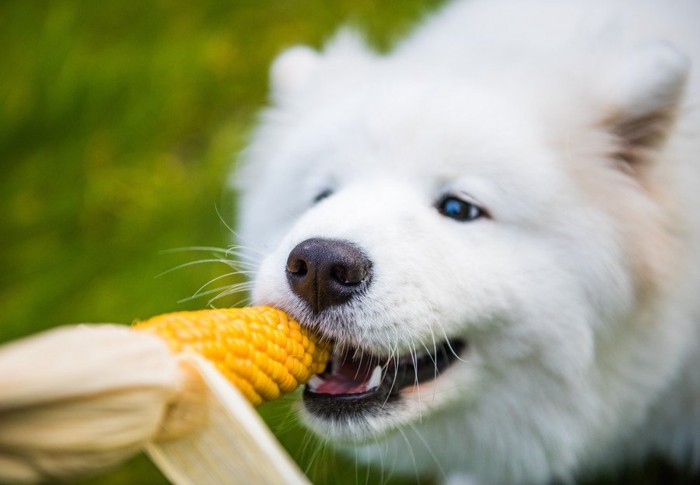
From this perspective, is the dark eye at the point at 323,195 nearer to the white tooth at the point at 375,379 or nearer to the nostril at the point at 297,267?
the nostril at the point at 297,267

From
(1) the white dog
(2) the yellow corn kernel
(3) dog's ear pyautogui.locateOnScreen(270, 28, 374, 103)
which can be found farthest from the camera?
(3) dog's ear pyautogui.locateOnScreen(270, 28, 374, 103)

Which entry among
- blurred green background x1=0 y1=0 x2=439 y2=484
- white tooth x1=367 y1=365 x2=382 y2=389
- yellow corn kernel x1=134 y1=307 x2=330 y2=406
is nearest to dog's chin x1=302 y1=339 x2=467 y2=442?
white tooth x1=367 y1=365 x2=382 y2=389

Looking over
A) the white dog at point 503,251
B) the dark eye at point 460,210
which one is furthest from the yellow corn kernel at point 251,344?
the dark eye at point 460,210

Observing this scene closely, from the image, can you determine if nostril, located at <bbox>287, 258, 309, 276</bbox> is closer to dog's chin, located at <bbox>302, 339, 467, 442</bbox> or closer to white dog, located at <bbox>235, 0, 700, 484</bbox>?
white dog, located at <bbox>235, 0, 700, 484</bbox>

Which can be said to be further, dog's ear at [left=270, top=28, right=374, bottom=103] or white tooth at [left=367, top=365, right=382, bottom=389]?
dog's ear at [left=270, top=28, right=374, bottom=103]

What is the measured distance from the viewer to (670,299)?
2336mm

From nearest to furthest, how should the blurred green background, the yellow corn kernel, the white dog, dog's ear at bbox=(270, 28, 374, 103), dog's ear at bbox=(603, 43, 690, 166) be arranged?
the yellow corn kernel
the white dog
dog's ear at bbox=(603, 43, 690, 166)
dog's ear at bbox=(270, 28, 374, 103)
the blurred green background

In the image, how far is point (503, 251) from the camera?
84.6 inches

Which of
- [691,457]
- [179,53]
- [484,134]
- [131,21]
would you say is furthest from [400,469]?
[131,21]

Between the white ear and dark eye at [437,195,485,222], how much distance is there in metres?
1.00

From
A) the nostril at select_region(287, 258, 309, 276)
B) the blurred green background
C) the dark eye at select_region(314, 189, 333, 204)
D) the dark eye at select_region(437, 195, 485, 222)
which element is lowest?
the blurred green background

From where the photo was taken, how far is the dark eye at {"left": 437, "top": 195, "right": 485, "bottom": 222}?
2.21 metres

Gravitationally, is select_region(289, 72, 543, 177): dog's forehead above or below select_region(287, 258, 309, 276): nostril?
above

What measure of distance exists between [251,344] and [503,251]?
836mm
